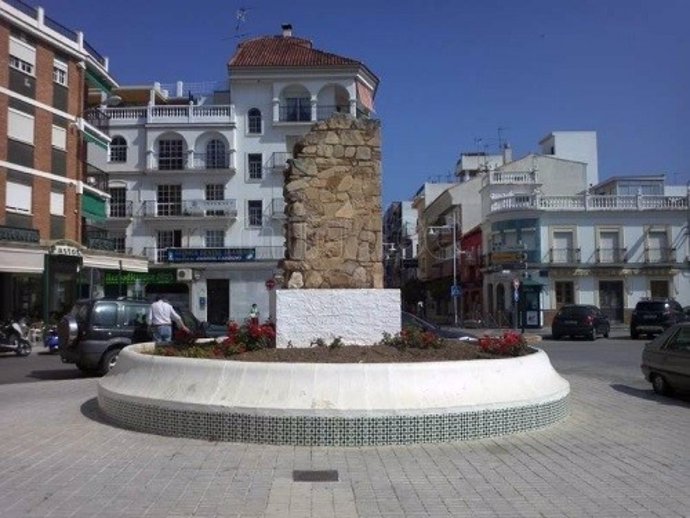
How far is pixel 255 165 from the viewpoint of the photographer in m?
49.2

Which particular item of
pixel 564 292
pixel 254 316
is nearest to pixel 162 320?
pixel 254 316

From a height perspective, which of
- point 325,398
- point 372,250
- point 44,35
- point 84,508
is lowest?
point 84,508

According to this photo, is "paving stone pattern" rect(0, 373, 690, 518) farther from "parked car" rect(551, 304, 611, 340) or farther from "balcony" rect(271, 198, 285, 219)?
"balcony" rect(271, 198, 285, 219)

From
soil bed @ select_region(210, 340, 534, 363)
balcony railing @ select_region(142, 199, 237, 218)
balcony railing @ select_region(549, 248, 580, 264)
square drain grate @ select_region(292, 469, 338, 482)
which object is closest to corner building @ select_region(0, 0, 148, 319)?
balcony railing @ select_region(142, 199, 237, 218)

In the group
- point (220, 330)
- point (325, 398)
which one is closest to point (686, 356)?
point (325, 398)

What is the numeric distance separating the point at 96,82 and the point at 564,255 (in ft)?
105

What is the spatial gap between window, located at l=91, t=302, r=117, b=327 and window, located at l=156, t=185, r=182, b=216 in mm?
32454

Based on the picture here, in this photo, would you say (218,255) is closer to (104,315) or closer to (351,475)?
(104,315)

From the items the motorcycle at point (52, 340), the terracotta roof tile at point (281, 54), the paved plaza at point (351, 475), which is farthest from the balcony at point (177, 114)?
the paved plaza at point (351, 475)

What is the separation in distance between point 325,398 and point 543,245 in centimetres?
4358

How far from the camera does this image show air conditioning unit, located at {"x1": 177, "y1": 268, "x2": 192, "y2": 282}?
4706 cm

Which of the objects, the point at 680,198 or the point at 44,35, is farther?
the point at 680,198

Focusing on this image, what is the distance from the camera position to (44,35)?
33.6m

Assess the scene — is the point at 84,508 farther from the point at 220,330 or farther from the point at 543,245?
the point at 543,245
